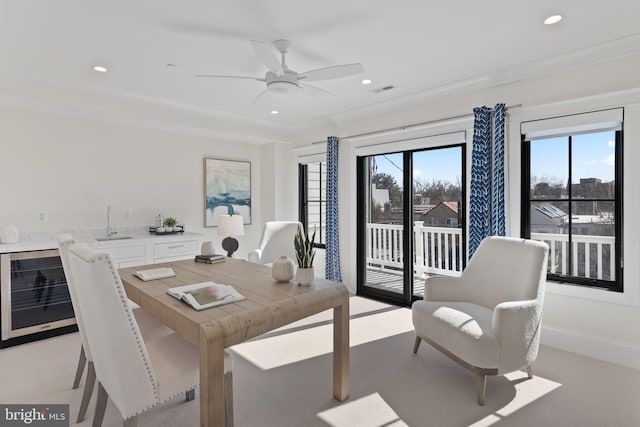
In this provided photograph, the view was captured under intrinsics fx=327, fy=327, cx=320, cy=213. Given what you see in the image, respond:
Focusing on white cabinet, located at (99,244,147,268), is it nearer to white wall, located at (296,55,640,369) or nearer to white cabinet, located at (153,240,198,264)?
white cabinet, located at (153,240,198,264)

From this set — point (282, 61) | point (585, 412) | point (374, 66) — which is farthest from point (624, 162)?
point (282, 61)

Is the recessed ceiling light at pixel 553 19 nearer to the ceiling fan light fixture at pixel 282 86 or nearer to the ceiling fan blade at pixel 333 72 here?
the ceiling fan blade at pixel 333 72

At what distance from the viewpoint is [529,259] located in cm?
249

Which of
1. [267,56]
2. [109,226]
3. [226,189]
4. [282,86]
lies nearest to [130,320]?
[267,56]

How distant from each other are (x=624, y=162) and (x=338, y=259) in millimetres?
3212

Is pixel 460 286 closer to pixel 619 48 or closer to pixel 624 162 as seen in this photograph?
pixel 624 162

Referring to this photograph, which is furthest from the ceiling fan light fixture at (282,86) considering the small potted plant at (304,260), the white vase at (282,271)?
the white vase at (282,271)

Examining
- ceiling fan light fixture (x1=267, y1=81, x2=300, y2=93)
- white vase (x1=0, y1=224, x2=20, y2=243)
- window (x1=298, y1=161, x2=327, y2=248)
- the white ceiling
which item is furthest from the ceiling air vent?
white vase (x1=0, y1=224, x2=20, y2=243)

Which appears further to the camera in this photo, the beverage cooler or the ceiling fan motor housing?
the beverage cooler

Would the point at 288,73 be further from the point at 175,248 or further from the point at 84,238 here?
the point at 84,238

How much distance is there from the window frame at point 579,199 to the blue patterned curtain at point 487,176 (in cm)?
22

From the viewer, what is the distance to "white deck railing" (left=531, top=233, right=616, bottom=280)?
2814 mm

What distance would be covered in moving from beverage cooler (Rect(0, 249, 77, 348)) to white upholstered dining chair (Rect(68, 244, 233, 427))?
6.72 feet

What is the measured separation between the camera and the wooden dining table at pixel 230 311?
4.72ft
